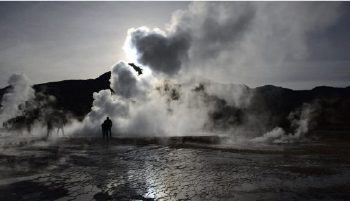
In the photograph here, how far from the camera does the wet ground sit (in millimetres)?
9367

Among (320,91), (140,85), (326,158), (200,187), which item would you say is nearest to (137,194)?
(200,187)

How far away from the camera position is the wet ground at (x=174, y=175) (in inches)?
369

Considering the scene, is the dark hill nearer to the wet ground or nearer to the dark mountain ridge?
the dark mountain ridge

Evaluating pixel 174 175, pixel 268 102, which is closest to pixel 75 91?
pixel 268 102

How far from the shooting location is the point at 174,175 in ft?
38.5

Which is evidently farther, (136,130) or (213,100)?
(213,100)

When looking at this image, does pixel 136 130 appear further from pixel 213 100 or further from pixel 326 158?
pixel 213 100

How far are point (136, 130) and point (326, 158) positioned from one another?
17279mm

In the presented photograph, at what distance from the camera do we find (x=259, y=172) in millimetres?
12266

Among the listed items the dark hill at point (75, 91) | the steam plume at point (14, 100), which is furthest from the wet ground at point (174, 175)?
the dark hill at point (75, 91)

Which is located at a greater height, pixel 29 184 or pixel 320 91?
pixel 320 91

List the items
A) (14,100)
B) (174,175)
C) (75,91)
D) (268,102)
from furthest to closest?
(75,91)
(268,102)
(14,100)
(174,175)

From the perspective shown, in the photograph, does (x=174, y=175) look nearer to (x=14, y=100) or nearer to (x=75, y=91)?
(x=14, y=100)

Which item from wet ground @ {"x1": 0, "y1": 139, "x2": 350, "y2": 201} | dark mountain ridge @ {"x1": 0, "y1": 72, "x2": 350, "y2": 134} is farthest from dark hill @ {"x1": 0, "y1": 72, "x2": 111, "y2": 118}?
wet ground @ {"x1": 0, "y1": 139, "x2": 350, "y2": 201}
